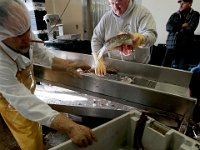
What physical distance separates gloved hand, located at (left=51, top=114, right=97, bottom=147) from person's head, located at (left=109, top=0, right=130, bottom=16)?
3.70 feet

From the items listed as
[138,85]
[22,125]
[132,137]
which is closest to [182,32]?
[138,85]

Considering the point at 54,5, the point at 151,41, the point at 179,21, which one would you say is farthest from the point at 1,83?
the point at 54,5

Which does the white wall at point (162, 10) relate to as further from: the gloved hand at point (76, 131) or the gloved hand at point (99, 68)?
the gloved hand at point (76, 131)

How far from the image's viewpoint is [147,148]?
29.5 inches

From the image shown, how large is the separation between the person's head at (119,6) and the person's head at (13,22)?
0.87 metres

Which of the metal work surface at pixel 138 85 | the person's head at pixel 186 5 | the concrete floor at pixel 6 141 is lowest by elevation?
the concrete floor at pixel 6 141

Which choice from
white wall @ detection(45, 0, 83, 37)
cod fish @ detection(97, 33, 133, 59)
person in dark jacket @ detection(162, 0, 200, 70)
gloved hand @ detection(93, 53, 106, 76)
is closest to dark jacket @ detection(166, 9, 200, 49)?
person in dark jacket @ detection(162, 0, 200, 70)

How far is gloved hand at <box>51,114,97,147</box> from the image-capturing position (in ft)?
2.15

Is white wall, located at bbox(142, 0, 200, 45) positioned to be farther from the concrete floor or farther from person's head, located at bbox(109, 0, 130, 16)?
the concrete floor

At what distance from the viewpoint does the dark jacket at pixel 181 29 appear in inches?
114

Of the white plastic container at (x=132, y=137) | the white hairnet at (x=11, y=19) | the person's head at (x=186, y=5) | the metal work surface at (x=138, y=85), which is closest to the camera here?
the white plastic container at (x=132, y=137)

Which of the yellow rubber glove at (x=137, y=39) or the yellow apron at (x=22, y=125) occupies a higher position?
the yellow rubber glove at (x=137, y=39)

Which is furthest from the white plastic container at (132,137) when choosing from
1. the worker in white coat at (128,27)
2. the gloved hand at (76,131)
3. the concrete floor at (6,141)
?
the concrete floor at (6,141)

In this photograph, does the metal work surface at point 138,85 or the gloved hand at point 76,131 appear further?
the metal work surface at point 138,85
